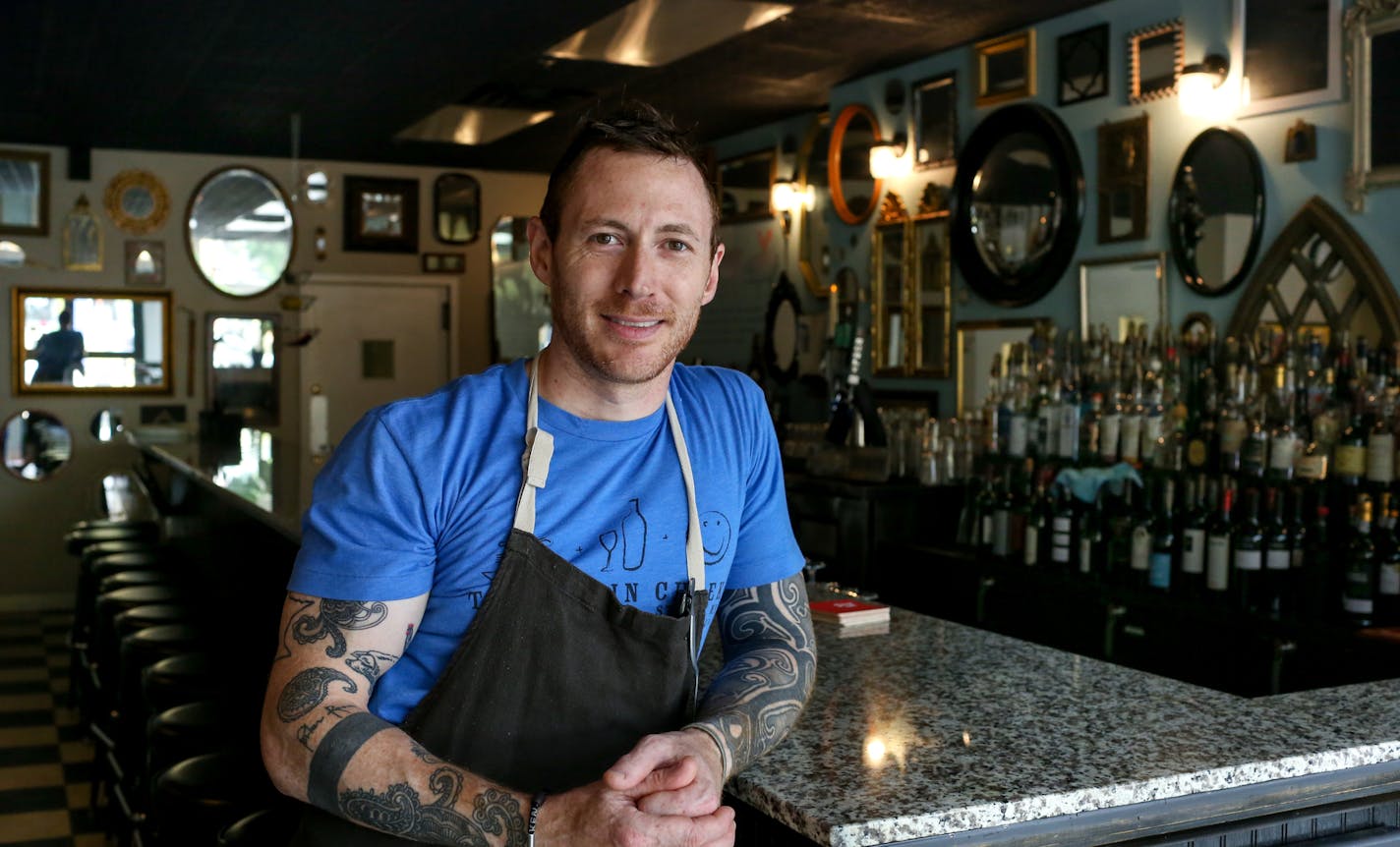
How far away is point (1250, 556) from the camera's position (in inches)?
151

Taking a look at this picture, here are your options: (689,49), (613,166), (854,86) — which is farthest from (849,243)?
(613,166)

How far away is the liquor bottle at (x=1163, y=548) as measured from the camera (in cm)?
412

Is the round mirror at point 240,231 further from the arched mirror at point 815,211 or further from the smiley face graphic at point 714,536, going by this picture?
the smiley face graphic at point 714,536

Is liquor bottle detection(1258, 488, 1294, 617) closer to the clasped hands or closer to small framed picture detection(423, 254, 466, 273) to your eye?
the clasped hands

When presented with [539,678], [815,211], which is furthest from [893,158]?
[539,678]

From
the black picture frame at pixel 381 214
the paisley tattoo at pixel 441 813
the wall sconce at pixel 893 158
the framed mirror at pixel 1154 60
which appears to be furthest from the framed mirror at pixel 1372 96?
the black picture frame at pixel 381 214

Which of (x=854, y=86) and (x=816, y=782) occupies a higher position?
(x=854, y=86)

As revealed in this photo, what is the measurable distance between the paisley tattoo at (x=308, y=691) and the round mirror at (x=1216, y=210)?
3.77 metres

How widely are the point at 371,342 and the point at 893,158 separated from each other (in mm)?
4438

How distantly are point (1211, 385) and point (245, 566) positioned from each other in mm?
3233

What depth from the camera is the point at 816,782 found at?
1.57 m

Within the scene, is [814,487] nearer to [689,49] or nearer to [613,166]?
[689,49]

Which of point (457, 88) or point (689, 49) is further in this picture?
point (457, 88)

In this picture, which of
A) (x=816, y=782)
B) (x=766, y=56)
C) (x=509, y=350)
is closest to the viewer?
(x=816, y=782)
